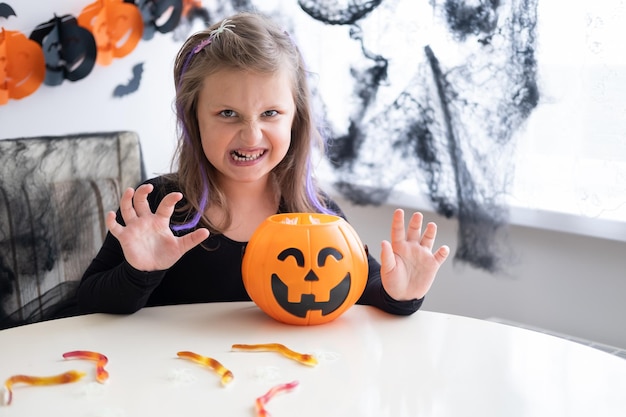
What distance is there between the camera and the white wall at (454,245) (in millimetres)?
1889

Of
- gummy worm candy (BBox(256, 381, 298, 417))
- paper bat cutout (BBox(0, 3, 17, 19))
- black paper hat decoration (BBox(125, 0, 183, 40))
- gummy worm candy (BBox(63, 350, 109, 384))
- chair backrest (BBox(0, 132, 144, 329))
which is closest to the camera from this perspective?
gummy worm candy (BBox(256, 381, 298, 417))

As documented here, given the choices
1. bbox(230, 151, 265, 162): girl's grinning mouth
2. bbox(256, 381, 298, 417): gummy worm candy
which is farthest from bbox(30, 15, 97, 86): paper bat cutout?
bbox(256, 381, 298, 417): gummy worm candy

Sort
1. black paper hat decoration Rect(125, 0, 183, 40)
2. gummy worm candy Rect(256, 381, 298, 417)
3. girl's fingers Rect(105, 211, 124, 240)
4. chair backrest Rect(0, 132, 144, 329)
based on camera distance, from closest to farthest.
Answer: gummy worm candy Rect(256, 381, 298, 417) → girl's fingers Rect(105, 211, 124, 240) → chair backrest Rect(0, 132, 144, 329) → black paper hat decoration Rect(125, 0, 183, 40)

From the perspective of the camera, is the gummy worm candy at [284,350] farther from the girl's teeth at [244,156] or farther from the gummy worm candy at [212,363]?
the girl's teeth at [244,156]

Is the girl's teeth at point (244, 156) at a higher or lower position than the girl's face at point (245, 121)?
lower

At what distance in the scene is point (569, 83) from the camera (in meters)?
1.83

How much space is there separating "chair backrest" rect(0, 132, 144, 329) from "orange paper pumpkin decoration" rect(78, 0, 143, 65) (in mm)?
334

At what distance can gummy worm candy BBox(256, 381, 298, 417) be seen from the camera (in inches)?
32.9

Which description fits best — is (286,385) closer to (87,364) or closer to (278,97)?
(87,364)

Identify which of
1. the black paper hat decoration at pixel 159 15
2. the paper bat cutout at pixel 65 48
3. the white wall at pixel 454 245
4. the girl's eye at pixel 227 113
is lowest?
the white wall at pixel 454 245

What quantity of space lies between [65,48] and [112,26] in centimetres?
16

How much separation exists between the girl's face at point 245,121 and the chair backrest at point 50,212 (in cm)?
52

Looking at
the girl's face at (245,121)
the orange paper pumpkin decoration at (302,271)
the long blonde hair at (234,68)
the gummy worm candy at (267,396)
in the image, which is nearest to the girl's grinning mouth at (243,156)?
the girl's face at (245,121)

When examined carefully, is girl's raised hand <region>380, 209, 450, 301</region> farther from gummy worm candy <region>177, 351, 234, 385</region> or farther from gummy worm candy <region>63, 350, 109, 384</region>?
gummy worm candy <region>63, 350, 109, 384</region>
